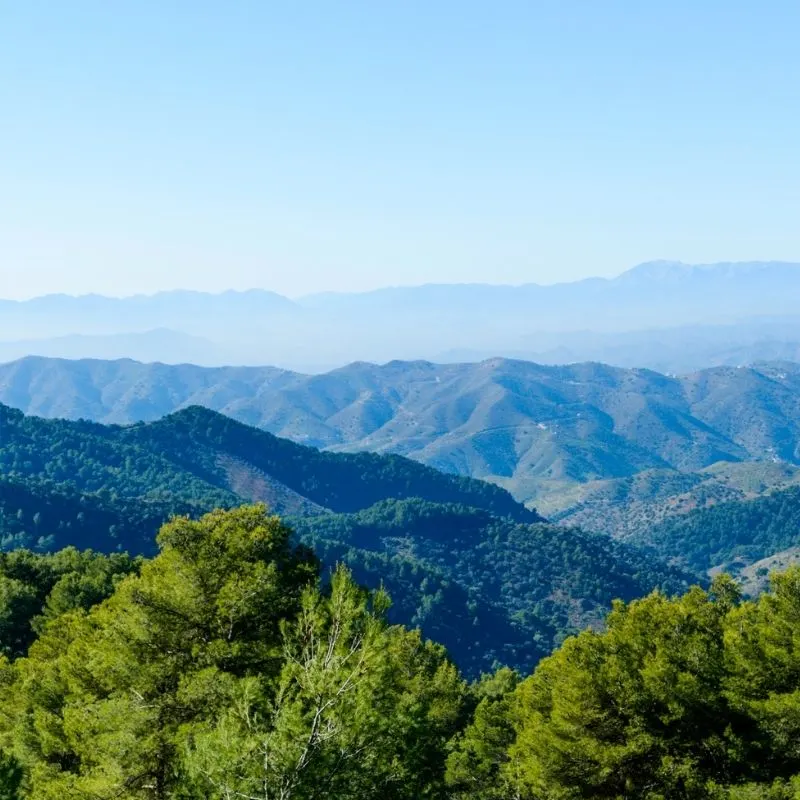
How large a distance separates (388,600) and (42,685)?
1491cm

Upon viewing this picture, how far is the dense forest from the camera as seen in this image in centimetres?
1725

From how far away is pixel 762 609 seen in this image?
30344 millimetres

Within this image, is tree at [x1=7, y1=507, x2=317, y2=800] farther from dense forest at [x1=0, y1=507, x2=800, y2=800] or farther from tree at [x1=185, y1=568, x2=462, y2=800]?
tree at [x1=185, y1=568, x2=462, y2=800]

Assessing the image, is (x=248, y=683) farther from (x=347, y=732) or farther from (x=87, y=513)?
(x=87, y=513)

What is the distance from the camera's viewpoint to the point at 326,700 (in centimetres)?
1723

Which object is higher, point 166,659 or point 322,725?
point 322,725

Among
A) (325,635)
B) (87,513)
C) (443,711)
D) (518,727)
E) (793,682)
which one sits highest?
(325,635)

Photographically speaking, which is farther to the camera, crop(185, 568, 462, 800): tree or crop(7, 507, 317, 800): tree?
crop(7, 507, 317, 800): tree

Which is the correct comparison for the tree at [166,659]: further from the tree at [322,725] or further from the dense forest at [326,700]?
the tree at [322,725]

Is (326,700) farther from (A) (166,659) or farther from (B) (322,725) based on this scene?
(A) (166,659)

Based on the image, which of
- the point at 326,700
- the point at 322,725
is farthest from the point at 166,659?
the point at 322,725

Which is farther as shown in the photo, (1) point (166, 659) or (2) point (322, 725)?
(1) point (166, 659)

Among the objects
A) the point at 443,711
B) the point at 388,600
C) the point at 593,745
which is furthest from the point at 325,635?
the point at 443,711

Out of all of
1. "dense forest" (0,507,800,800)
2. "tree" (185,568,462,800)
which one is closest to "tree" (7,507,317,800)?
"dense forest" (0,507,800,800)
